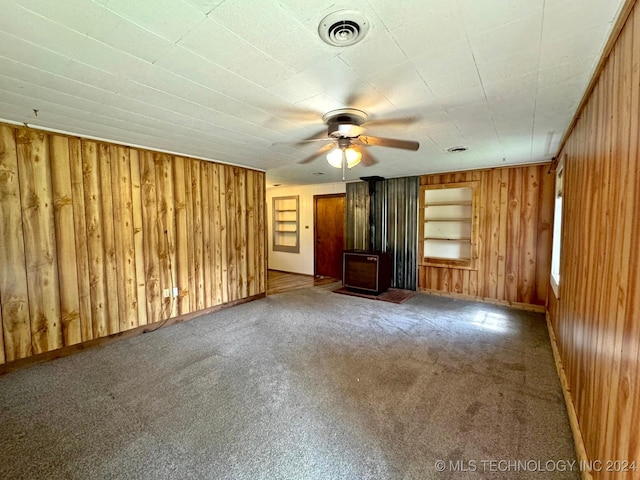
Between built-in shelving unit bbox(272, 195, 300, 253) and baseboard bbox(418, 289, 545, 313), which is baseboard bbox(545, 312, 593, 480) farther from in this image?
built-in shelving unit bbox(272, 195, 300, 253)

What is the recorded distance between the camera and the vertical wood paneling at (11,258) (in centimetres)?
239

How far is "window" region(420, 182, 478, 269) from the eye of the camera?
15.2 ft

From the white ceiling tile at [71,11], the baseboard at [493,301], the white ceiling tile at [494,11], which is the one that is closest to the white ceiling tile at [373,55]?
the white ceiling tile at [494,11]

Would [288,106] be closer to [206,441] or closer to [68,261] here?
[206,441]

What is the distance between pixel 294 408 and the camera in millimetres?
1916

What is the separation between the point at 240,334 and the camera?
3.21 metres

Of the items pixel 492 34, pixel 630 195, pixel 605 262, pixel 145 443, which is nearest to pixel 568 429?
pixel 605 262

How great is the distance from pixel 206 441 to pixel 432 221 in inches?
183

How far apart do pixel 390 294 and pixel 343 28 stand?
433 cm

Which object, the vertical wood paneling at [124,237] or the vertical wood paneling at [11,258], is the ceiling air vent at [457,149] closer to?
the vertical wood paneling at [124,237]

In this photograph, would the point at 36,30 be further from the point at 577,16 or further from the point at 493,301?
the point at 493,301

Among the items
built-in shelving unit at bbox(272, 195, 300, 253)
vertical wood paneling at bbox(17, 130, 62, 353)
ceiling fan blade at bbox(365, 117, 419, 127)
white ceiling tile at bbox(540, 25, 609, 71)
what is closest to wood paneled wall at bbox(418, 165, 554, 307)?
ceiling fan blade at bbox(365, 117, 419, 127)

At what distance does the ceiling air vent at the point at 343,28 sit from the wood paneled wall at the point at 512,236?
405 centimetres

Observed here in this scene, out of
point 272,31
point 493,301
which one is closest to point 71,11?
point 272,31
